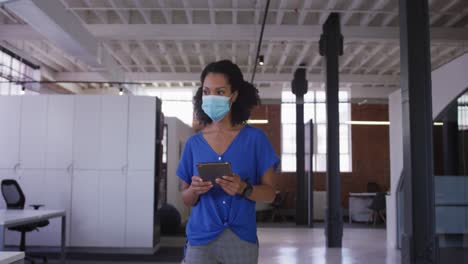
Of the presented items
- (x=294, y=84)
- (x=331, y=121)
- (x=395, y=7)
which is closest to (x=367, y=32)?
(x=395, y=7)

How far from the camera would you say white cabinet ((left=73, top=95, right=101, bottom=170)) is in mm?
9633

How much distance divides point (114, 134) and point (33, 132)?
1.65 meters

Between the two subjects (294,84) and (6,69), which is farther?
(294,84)

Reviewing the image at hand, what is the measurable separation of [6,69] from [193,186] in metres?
13.1

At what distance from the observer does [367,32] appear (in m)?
10.8

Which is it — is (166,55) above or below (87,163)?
above

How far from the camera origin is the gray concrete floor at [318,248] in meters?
8.67

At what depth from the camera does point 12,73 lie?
1379 centimetres

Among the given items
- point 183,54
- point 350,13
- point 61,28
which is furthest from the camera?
point 183,54

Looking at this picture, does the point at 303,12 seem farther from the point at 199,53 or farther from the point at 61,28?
the point at 61,28

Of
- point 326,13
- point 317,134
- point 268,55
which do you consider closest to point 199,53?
point 268,55

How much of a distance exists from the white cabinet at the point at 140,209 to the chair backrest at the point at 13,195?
202cm

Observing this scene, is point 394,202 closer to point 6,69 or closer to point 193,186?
point 193,186

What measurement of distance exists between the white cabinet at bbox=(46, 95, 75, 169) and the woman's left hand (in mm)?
8417
